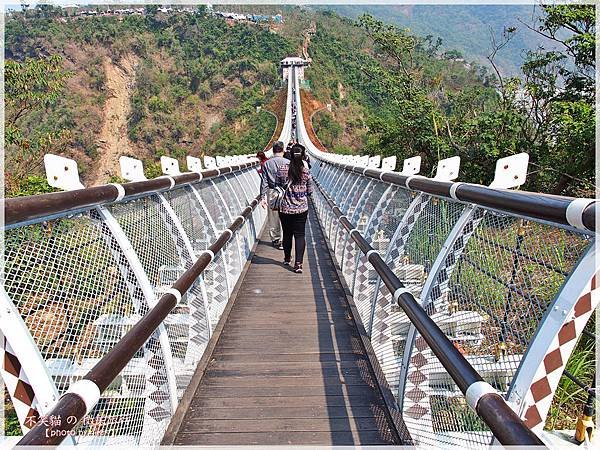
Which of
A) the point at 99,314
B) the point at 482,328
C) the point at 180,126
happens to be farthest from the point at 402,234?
the point at 180,126

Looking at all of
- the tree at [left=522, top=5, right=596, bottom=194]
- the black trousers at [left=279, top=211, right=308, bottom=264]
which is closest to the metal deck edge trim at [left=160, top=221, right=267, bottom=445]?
the black trousers at [left=279, top=211, right=308, bottom=264]

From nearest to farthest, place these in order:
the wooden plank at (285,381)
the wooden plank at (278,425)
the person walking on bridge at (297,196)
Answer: the wooden plank at (278,425)
the wooden plank at (285,381)
the person walking on bridge at (297,196)

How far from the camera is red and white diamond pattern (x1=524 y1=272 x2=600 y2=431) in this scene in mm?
1137

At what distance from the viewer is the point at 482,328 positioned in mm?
2061

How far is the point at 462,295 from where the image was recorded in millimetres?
1988

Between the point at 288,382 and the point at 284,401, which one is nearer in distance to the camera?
the point at 284,401

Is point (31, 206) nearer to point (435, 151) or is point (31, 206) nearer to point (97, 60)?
point (435, 151)

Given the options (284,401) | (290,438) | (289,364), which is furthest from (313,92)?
(290,438)

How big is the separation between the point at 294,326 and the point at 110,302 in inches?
76.8

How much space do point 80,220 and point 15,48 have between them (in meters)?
65.6

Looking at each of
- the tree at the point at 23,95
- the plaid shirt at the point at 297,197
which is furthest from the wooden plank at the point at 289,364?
the tree at the point at 23,95

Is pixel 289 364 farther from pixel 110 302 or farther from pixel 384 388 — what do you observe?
pixel 110 302

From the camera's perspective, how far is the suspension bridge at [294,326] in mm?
1232

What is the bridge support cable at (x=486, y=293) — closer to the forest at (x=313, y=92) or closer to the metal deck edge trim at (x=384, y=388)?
the metal deck edge trim at (x=384, y=388)
